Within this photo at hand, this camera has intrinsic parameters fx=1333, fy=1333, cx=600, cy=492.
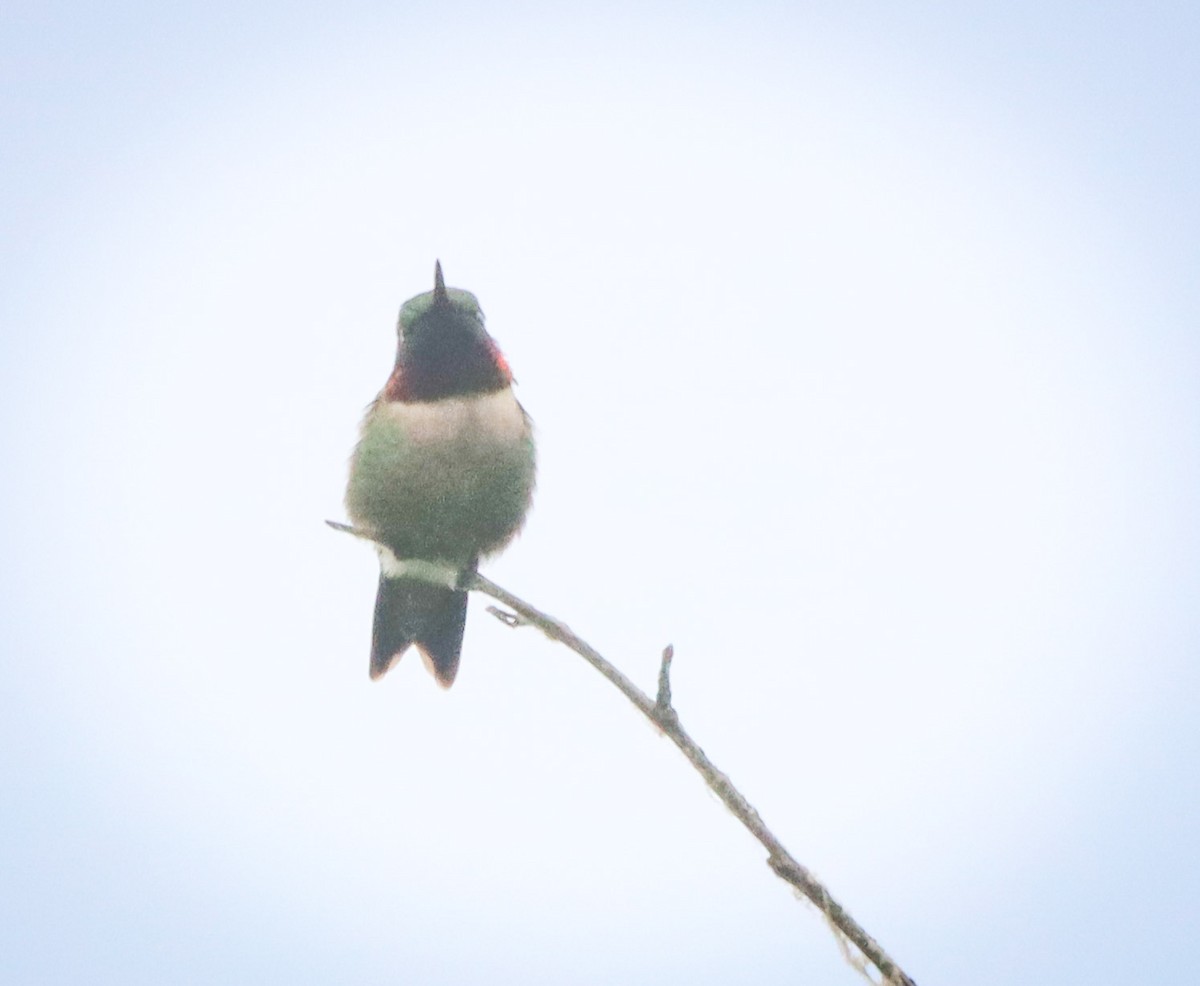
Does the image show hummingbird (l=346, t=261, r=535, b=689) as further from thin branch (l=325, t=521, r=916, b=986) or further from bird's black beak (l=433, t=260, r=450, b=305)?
thin branch (l=325, t=521, r=916, b=986)

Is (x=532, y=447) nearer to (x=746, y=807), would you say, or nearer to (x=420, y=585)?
(x=420, y=585)

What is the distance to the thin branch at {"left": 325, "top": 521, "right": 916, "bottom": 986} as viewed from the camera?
2.11 metres

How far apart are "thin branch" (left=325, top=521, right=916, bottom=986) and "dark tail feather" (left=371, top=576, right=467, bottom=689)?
2.59 m

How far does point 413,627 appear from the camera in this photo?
5.39 meters

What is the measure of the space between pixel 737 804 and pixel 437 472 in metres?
2.85

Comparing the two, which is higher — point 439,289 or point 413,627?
point 439,289

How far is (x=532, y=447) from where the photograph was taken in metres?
5.31

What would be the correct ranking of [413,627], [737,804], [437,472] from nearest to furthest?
1. [737,804]
2. [437,472]
3. [413,627]

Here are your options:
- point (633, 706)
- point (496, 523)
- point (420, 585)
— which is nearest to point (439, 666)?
point (420, 585)

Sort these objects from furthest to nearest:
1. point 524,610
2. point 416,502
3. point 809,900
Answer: point 416,502 < point 524,610 < point 809,900

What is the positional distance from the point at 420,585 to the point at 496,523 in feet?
1.61

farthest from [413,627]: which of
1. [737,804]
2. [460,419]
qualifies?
[737,804]

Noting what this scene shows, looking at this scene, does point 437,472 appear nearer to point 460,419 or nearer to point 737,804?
point 460,419

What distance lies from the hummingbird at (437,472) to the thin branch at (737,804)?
2166 millimetres
